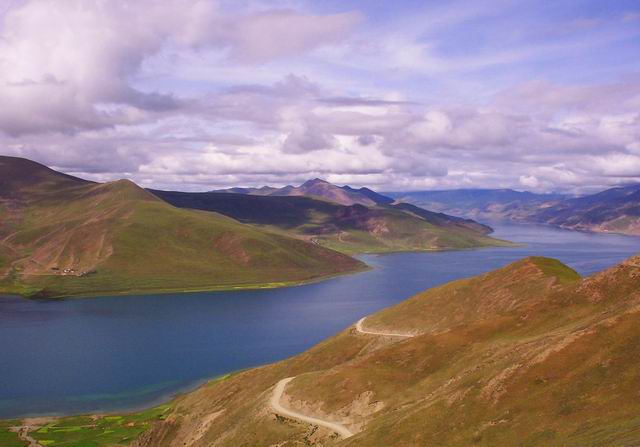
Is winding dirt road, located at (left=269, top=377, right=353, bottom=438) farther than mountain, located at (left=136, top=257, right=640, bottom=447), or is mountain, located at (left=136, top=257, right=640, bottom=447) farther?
winding dirt road, located at (left=269, top=377, right=353, bottom=438)

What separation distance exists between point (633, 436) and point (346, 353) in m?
94.1

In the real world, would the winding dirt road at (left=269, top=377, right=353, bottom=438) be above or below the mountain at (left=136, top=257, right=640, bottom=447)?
below

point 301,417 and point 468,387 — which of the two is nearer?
point 468,387

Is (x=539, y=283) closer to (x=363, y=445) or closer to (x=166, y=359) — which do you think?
(x=363, y=445)

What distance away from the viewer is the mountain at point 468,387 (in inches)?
2616

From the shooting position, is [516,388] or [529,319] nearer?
[516,388]

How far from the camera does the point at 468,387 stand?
79000mm

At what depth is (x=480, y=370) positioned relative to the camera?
3344 inches

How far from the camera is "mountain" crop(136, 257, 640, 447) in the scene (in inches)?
2616

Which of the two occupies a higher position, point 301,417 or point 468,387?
point 468,387

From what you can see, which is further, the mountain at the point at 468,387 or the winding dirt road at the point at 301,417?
the winding dirt road at the point at 301,417

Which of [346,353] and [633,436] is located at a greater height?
[633,436]

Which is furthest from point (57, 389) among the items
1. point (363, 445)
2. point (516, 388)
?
point (516, 388)

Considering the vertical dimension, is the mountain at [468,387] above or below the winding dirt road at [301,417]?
above
